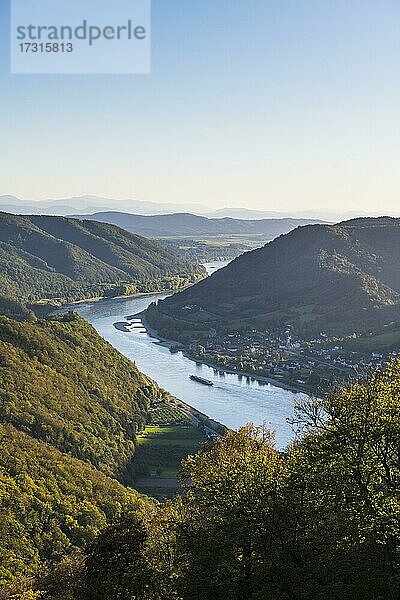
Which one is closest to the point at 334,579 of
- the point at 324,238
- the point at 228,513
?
the point at 228,513

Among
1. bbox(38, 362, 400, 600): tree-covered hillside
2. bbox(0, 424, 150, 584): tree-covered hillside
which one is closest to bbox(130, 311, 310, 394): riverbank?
bbox(0, 424, 150, 584): tree-covered hillside

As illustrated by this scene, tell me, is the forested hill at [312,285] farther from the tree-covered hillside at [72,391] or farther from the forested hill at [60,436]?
the forested hill at [60,436]

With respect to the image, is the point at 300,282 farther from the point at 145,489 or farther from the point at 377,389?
the point at 377,389

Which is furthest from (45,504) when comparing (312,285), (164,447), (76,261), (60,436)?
(76,261)

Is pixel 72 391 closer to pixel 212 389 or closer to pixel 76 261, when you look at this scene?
pixel 212 389

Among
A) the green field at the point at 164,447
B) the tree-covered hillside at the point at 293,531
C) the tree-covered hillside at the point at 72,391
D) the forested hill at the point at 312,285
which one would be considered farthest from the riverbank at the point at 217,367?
the tree-covered hillside at the point at 293,531

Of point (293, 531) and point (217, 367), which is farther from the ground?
point (293, 531)
